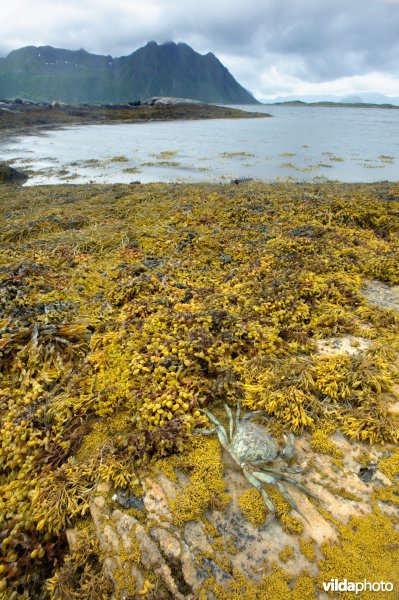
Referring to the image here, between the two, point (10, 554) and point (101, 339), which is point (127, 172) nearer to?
point (101, 339)

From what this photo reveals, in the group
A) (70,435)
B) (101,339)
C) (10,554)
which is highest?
(101,339)

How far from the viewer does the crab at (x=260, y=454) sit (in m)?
3.32

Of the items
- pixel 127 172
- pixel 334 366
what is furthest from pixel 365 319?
pixel 127 172

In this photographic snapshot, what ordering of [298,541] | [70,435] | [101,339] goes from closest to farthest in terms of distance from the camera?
[298,541] < [70,435] < [101,339]

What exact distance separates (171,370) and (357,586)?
294 cm

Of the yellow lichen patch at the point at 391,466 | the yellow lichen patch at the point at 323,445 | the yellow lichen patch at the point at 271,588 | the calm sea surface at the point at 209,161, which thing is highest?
the calm sea surface at the point at 209,161

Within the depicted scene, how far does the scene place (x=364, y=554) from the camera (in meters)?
2.82

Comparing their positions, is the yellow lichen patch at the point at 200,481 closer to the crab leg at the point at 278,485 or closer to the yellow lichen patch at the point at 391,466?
the crab leg at the point at 278,485

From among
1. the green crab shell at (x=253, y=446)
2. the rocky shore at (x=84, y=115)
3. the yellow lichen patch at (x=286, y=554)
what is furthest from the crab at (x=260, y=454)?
the rocky shore at (x=84, y=115)

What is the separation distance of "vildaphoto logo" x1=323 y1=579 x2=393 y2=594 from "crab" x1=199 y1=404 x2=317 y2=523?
552 millimetres

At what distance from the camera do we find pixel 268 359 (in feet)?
15.9

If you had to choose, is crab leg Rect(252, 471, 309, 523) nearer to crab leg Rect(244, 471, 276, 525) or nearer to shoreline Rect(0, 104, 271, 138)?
crab leg Rect(244, 471, 276, 525)

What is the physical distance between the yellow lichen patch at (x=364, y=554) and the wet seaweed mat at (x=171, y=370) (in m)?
0.02

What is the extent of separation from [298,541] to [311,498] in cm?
44
